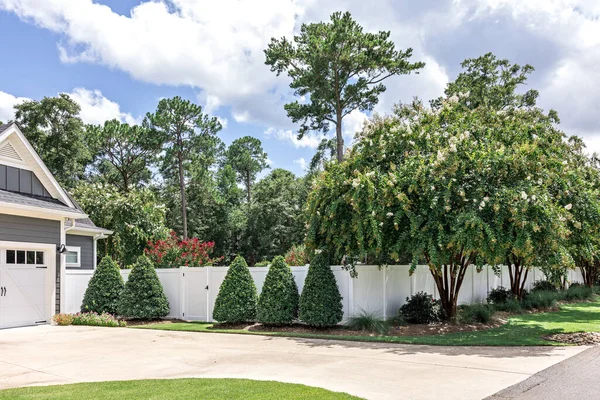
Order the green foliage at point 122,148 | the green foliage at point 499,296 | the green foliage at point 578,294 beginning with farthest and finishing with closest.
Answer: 1. the green foliage at point 122,148
2. the green foliage at point 578,294
3. the green foliage at point 499,296

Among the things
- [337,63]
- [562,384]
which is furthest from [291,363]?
[337,63]

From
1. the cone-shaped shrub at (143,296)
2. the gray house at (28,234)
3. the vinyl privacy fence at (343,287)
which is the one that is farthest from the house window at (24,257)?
the cone-shaped shrub at (143,296)

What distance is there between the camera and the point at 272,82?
1077 inches

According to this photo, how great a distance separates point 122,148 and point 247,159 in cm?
1879

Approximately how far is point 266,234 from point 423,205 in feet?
98.8

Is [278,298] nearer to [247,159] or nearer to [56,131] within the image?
[56,131]

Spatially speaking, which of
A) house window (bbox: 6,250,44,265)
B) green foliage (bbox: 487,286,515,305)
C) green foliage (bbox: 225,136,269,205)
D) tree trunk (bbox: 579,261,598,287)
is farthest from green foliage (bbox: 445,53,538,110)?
green foliage (bbox: 225,136,269,205)

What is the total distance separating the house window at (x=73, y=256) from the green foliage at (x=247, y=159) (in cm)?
3458

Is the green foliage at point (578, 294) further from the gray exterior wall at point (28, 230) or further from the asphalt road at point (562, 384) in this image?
the gray exterior wall at point (28, 230)

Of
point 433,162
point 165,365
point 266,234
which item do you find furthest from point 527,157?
point 266,234

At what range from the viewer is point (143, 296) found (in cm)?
1622

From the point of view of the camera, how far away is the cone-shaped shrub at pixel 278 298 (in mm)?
13781

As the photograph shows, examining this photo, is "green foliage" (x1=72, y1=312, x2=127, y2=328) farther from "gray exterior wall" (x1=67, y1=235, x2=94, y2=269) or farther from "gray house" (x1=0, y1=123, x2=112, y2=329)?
"gray exterior wall" (x1=67, y1=235, x2=94, y2=269)

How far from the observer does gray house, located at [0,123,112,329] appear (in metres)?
14.8
